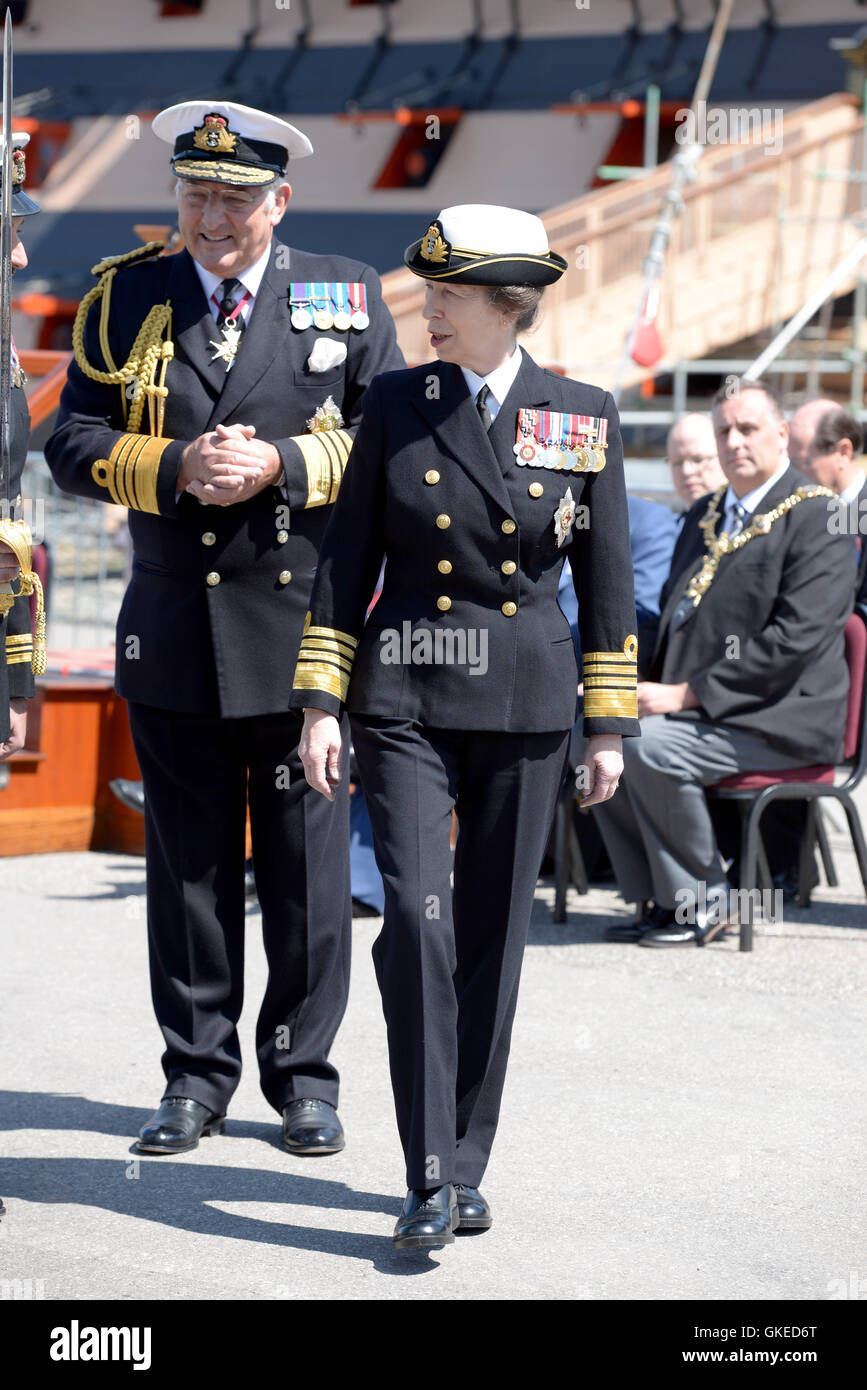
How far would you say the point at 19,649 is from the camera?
4.08 meters

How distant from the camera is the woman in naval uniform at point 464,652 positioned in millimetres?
3787

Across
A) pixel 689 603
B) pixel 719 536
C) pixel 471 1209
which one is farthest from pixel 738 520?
pixel 471 1209

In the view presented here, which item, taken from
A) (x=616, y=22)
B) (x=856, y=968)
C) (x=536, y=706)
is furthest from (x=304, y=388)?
(x=616, y=22)

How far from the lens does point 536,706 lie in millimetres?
3902

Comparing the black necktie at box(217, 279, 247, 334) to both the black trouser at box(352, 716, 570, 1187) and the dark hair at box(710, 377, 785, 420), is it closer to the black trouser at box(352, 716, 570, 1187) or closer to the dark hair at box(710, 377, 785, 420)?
the black trouser at box(352, 716, 570, 1187)

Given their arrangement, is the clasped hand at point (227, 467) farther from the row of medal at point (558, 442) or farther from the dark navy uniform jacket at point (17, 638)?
the row of medal at point (558, 442)

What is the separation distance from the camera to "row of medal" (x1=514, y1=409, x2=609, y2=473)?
12.8 ft

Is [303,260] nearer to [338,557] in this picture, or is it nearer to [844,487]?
[338,557]

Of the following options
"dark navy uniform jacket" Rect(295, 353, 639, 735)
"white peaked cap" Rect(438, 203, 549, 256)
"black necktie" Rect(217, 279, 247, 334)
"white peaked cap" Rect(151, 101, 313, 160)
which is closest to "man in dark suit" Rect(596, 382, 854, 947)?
"black necktie" Rect(217, 279, 247, 334)

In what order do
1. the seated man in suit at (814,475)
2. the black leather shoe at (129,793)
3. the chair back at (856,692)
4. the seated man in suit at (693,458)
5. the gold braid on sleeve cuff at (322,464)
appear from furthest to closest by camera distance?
the seated man in suit at (693,458), the seated man in suit at (814,475), the black leather shoe at (129,793), the chair back at (856,692), the gold braid on sleeve cuff at (322,464)

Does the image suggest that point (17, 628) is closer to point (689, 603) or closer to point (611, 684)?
point (611, 684)

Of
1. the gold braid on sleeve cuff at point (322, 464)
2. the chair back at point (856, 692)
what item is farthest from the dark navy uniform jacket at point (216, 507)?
the chair back at point (856, 692)

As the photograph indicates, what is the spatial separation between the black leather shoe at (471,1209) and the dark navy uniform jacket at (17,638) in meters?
1.25

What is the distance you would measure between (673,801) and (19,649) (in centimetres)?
322
